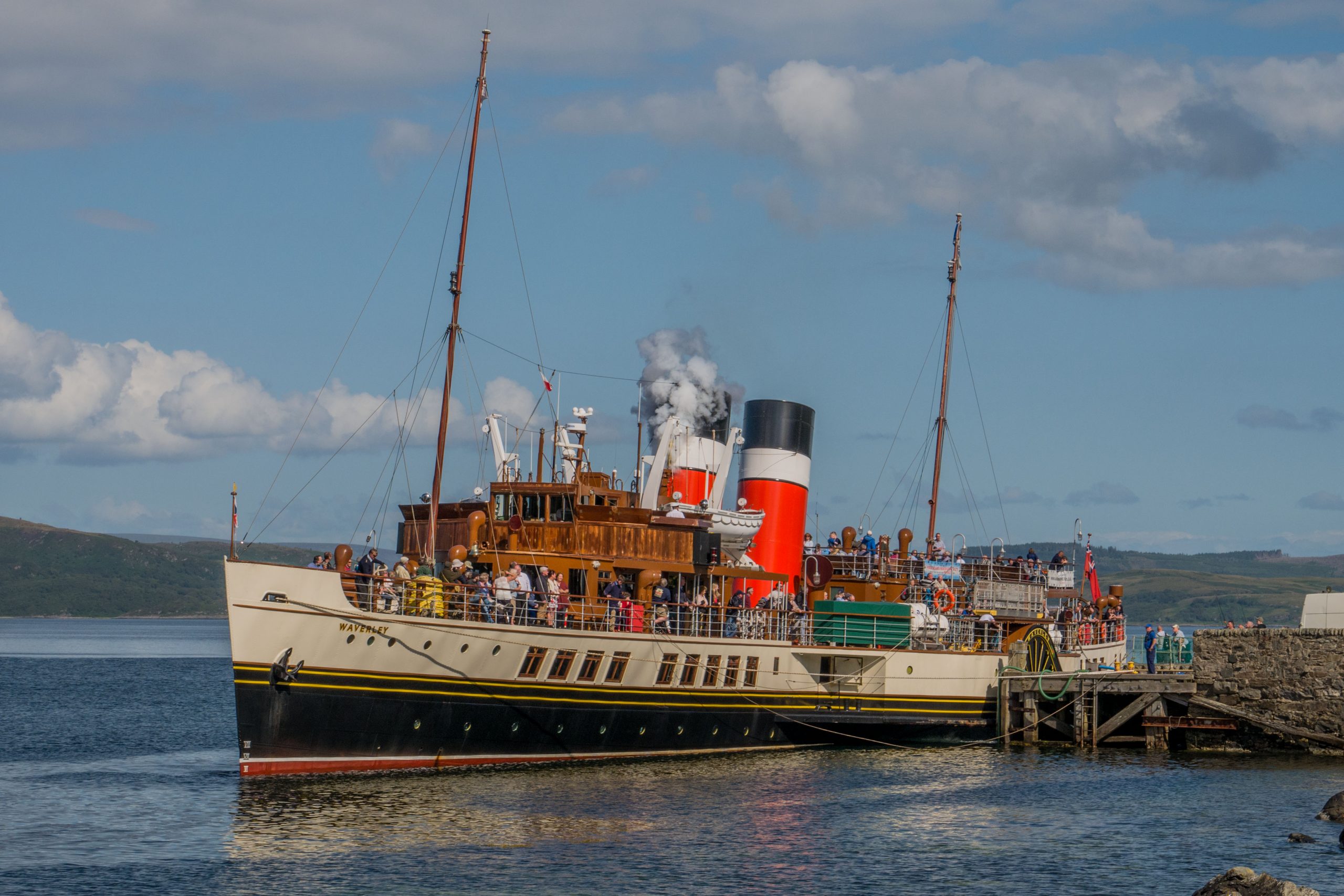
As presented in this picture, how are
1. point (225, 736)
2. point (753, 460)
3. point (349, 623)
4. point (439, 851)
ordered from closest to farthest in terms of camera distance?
point (439, 851) < point (349, 623) < point (753, 460) < point (225, 736)

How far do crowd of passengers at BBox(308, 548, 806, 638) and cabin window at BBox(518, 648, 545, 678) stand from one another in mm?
668

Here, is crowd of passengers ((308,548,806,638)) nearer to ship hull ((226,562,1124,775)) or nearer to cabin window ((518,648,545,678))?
ship hull ((226,562,1124,775))

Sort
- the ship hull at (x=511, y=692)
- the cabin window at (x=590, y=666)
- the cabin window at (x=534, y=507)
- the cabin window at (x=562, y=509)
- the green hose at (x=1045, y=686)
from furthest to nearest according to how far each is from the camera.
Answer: the green hose at (x=1045, y=686)
the cabin window at (x=534, y=507)
the cabin window at (x=562, y=509)
the cabin window at (x=590, y=666)
the ship hull at (x=511, y=692)

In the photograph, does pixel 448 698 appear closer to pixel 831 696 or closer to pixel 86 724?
pixel 831 696

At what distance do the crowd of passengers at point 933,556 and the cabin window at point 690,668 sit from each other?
8.85m

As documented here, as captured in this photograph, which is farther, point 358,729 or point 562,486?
point 562,486

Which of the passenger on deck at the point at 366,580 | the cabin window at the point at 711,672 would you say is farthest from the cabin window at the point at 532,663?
the cabin window at the point at 711,672

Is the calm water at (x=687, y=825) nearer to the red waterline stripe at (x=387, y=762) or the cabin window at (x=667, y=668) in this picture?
the red waterline stripe at (x=387, y=762)

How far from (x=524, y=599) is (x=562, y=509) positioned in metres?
3.69

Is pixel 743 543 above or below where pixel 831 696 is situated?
above

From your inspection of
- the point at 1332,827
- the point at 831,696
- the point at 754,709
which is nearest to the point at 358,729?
the point at 754,709

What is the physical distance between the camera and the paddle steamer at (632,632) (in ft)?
103

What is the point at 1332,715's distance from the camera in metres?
38.2

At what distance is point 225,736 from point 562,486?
60.0 feet
